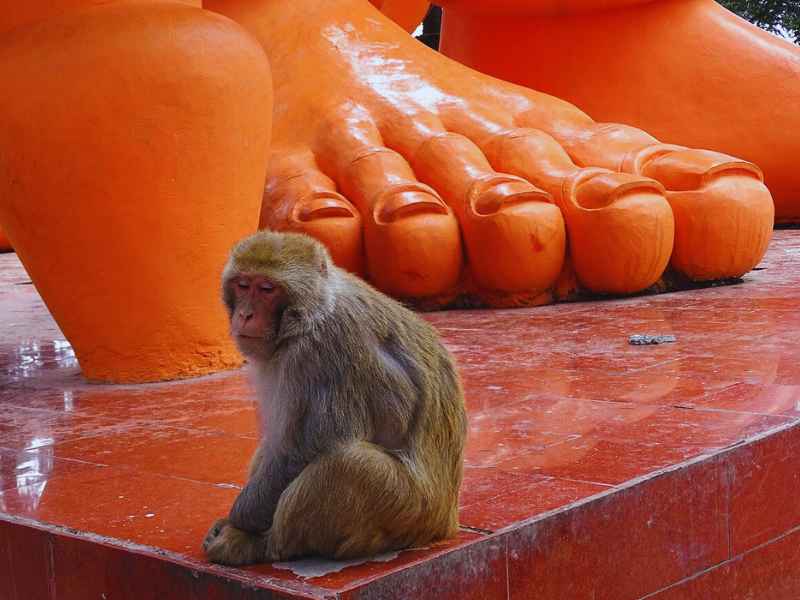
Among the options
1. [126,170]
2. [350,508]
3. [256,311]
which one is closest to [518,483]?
[350,508]

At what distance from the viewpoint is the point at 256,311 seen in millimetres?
2023

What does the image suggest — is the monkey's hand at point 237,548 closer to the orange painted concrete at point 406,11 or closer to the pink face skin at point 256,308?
the pink face skin at point 256,308

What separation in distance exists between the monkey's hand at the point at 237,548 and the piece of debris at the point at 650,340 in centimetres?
244

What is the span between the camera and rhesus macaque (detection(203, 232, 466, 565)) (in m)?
2.03

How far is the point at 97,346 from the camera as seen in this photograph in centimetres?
412

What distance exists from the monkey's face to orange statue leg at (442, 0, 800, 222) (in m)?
5.47

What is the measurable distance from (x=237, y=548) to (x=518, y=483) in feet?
2.39

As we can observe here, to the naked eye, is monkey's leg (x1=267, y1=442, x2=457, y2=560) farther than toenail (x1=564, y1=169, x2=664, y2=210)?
No

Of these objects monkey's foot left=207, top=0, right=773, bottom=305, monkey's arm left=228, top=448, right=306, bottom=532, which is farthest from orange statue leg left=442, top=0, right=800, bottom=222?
monkey's arm left=228, top=448, right=306, bottom=532

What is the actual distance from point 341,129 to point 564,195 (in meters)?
1.07

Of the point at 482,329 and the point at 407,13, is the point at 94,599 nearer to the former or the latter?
the point at 482,329

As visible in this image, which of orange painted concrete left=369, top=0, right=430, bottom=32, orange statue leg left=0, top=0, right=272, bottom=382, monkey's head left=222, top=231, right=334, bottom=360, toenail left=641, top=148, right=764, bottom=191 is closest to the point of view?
monkey's head left=222, top=231, right=334, bottom=360

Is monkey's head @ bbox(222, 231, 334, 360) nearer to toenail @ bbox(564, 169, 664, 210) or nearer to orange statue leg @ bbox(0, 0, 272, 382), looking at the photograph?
orange statue leg @ bbox(0, 0, 272, 382)

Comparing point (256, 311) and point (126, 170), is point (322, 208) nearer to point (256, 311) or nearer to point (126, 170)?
point (126, 170)
